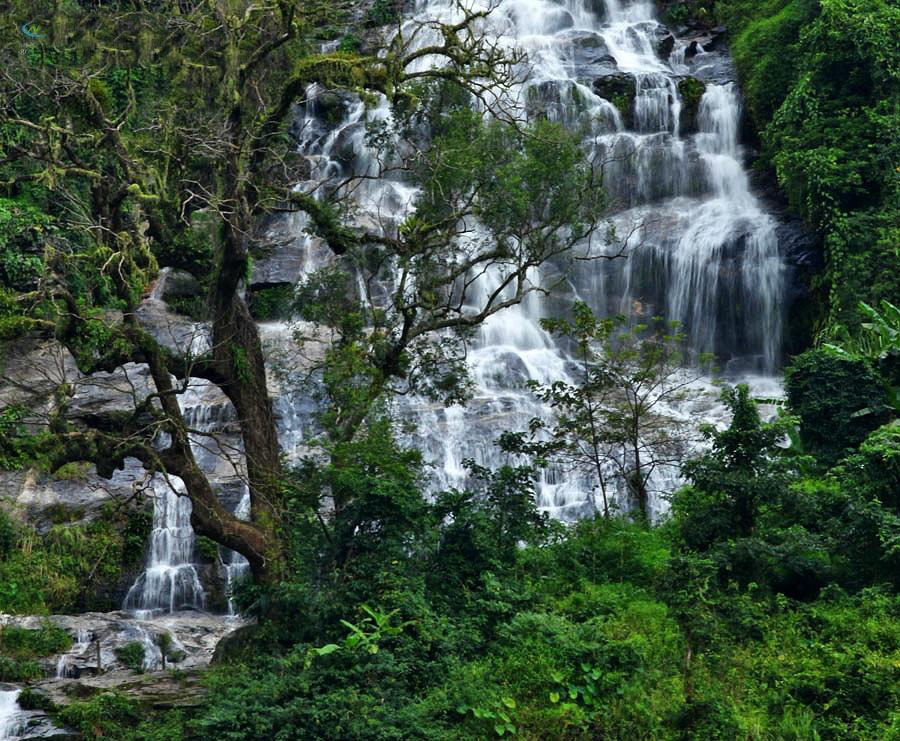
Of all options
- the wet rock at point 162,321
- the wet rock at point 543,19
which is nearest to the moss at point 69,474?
the wet rock at point 162,321

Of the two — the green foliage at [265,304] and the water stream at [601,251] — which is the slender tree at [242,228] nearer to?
the water stream at [601,251]

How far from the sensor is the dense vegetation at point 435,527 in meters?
8.38

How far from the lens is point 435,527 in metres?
10.2

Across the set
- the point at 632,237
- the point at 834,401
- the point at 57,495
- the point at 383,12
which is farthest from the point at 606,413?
the point at 383,12

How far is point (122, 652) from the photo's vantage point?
1291 cm

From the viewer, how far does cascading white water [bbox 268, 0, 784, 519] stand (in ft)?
57.6

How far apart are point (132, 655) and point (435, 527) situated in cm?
524

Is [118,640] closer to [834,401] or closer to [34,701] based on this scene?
[34,701]

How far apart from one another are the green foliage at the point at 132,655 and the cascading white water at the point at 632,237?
5.34m

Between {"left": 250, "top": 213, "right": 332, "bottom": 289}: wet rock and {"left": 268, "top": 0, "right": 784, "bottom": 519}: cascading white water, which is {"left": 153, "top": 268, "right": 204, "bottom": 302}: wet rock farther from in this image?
{"left": 268, "top": 0, "right": 784, "bottom": 519}: cascading white water

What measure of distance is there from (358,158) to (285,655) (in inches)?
654

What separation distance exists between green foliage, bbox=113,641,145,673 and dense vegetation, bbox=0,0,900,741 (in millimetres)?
953

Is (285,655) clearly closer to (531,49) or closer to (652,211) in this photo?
(652,211)

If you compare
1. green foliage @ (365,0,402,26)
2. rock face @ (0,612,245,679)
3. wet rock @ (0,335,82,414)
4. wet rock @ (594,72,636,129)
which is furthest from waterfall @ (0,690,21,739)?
green foliage @ (365,0,402,26)
